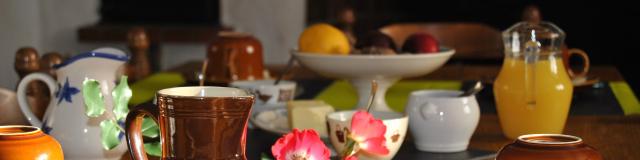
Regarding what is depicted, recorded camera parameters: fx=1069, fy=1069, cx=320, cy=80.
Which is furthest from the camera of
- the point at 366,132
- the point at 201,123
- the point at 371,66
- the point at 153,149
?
the point at 371,66

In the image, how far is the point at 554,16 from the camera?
180 inches

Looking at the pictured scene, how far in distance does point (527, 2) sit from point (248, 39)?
3056mm

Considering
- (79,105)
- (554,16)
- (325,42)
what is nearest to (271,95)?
(325,42)

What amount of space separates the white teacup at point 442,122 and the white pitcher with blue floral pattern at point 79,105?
0.34 meters

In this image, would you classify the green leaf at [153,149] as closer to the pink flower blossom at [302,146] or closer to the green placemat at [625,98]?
the pink flower blossom at [302,146]

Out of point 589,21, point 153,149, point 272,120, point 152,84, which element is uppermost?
point 153,149

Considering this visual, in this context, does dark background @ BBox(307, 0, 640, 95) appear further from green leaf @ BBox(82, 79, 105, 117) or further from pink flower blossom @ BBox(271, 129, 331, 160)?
pink flower blossom @ BBox(271, 129, 331, 160)

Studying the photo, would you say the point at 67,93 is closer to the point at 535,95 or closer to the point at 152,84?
the point at 535,95

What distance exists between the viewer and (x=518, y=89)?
132 cm

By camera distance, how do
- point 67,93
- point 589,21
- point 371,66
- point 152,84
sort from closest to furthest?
1. point 67,93
2. point 371,66
3. point 152,84
4. point 589,21

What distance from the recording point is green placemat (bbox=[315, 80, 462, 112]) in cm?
167

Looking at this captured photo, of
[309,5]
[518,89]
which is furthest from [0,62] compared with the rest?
[518,89]

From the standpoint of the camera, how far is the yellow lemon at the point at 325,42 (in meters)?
1.48

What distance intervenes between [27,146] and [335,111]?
585mm
